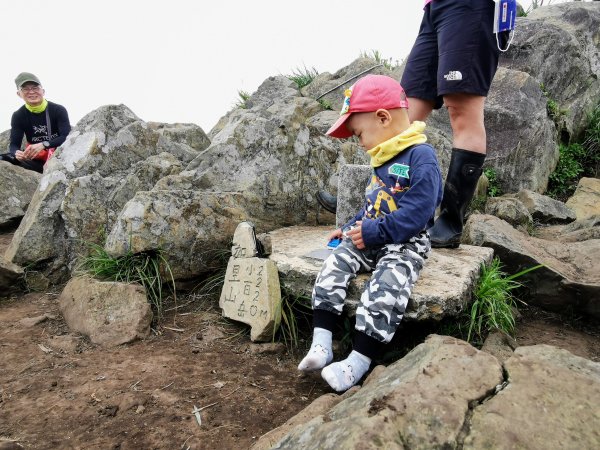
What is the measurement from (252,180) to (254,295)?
49.7 inches

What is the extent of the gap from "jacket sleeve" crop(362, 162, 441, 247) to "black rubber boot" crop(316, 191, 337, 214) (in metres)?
1.32

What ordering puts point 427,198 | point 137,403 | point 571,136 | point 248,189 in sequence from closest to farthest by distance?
point 137,403 < point 427,198 < point 248,189 < point 571,136

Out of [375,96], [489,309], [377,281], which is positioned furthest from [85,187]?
Result: [489,309]

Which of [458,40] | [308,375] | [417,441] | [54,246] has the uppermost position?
[458,40]

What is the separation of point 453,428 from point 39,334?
2.84 m

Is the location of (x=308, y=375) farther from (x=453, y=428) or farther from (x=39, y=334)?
(x=39, y=334)

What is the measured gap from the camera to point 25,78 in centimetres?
666

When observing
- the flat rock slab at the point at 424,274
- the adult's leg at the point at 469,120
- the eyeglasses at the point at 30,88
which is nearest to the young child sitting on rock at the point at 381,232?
the flat rock slab at the point at 424,274

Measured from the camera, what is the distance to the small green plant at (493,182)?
5996 mm

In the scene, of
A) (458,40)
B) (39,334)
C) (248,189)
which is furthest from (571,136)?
(39,334)

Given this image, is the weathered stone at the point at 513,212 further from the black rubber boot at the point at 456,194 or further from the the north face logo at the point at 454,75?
the the north face logo at the point at 454,75

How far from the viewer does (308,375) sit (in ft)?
9.05

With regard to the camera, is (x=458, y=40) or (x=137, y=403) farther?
(x=458, y=40)

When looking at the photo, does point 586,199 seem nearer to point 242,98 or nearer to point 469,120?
point 469,120
